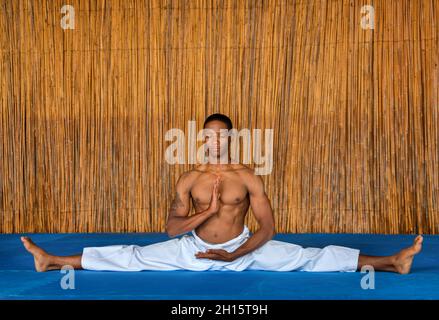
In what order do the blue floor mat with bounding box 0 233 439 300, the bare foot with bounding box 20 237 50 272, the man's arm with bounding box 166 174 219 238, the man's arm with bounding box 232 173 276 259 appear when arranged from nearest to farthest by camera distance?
1. the blue floor mat with bounding box 0 233 439 300
2. the man's arm with bounding box 166 174 219 238
3. the man's arm with bounding box 232 173 276 259
4. the bare foot with bounding box 20 237 50 272

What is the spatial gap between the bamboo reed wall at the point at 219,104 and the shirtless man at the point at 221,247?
2.20 metres

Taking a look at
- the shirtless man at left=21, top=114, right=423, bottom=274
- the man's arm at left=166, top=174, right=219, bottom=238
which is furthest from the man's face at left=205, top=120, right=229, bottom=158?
the man's arm at left=166, top=174, right=219, bottom=238

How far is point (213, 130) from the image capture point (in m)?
4.19

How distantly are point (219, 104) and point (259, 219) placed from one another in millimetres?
2431

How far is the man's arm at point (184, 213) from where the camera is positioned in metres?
4.09

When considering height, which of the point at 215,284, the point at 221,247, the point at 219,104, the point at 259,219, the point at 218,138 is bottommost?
the point at 215,284

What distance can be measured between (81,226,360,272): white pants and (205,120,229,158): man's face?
1.72 ft

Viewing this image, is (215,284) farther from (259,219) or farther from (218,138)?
(218,138)

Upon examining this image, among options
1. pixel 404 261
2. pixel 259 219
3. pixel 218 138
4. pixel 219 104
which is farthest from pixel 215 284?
pixel 219 104

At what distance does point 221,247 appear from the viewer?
425 cm

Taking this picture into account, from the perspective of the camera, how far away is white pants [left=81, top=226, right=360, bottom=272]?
4262 mm

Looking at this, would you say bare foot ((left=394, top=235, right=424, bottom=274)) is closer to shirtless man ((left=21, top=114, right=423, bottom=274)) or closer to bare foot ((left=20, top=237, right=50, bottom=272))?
A: shirtless man ((left=21, top=114, right=423, bottom=274))
